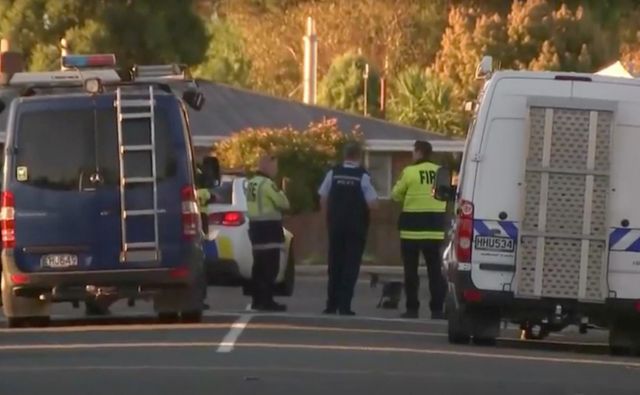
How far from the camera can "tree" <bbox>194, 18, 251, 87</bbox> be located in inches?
2665

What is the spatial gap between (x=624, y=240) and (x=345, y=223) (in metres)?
5.38

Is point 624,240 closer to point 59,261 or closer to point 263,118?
point 59,261

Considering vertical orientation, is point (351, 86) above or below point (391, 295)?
above

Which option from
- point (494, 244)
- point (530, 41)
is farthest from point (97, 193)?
point (530, 41)

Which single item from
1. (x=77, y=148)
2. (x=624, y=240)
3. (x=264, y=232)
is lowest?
(x=264, y=232)

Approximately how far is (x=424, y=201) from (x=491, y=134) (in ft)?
15.5

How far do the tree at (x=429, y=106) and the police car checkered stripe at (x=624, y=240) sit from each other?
34.1 metres

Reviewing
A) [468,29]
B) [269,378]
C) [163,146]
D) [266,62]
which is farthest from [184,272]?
[266,62]

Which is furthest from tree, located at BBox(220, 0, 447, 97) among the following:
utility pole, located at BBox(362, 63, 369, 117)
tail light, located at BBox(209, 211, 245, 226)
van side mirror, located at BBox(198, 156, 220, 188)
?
van side mirror, located at BBox(198, 156, 220, 188)

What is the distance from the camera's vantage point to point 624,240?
1620 cm

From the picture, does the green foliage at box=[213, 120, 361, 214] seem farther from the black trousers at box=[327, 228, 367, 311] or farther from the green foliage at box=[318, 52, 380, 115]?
the green foliage at box=[318, 52, 380, 115]

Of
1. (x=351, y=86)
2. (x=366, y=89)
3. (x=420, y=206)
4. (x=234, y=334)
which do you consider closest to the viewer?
(x=234, y=334)

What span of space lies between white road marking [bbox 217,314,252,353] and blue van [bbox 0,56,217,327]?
26.5 inches

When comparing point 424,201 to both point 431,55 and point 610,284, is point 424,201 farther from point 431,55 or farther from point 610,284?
point 431,55
